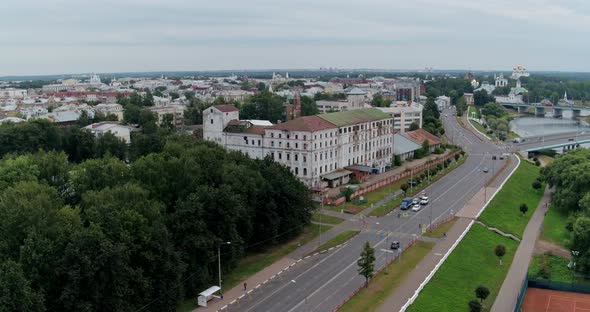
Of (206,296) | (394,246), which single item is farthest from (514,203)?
Result: (206,296)

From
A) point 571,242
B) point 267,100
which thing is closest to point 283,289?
point 571,242

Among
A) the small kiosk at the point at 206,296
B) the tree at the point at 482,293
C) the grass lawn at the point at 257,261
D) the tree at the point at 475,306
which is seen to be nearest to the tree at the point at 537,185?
the grass lawn at the point at 257,261

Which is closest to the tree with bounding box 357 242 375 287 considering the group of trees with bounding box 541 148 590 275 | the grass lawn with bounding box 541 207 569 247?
the group of trees with bounding box 541 148 590 275

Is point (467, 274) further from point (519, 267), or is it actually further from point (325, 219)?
point (325, 219)

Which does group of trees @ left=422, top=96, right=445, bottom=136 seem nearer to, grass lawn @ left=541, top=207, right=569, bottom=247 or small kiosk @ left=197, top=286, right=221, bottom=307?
Answer: grass lawn @ left=541, top=207, right=569, bottom=247

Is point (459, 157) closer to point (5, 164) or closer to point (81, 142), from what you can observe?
point (81, 142)
